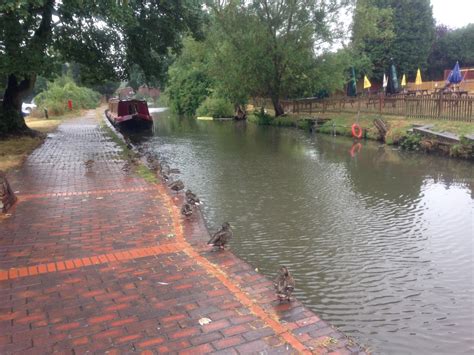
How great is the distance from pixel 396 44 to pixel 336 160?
30.9 meters

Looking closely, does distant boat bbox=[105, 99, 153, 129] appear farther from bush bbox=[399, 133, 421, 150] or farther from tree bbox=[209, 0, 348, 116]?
bush bbox=[399, 133, 421, 150]

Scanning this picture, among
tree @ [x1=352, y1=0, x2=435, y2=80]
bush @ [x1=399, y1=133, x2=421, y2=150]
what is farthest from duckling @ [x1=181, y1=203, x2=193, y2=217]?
tree @ [x1=352, y1=0, x2=435, y2=80]

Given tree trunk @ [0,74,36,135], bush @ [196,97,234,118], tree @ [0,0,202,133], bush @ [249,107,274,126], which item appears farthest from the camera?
bush @ [196,97,234,118]

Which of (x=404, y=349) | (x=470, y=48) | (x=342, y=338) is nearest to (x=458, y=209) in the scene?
(x=404, y=349)

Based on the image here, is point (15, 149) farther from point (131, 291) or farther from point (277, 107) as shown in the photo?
point (277, 107)

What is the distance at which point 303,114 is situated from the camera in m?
31.3

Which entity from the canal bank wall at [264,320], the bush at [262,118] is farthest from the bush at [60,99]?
the canal bank wall at [264,320]

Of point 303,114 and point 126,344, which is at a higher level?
point 303,114

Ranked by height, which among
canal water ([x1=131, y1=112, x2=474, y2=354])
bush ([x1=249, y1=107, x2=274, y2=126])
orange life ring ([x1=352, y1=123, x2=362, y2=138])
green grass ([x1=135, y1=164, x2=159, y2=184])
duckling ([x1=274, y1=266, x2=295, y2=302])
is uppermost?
bush ([x1=249, y1=107, x2=274, y2=126])

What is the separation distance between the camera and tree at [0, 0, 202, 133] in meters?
14.3

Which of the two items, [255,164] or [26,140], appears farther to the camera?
[26,140]

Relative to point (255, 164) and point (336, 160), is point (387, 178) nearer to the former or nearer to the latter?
point (336, 160)

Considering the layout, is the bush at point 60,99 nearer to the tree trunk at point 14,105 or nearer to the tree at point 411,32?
the tree trunk at point 14,105

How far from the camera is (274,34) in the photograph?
27.9 metres
